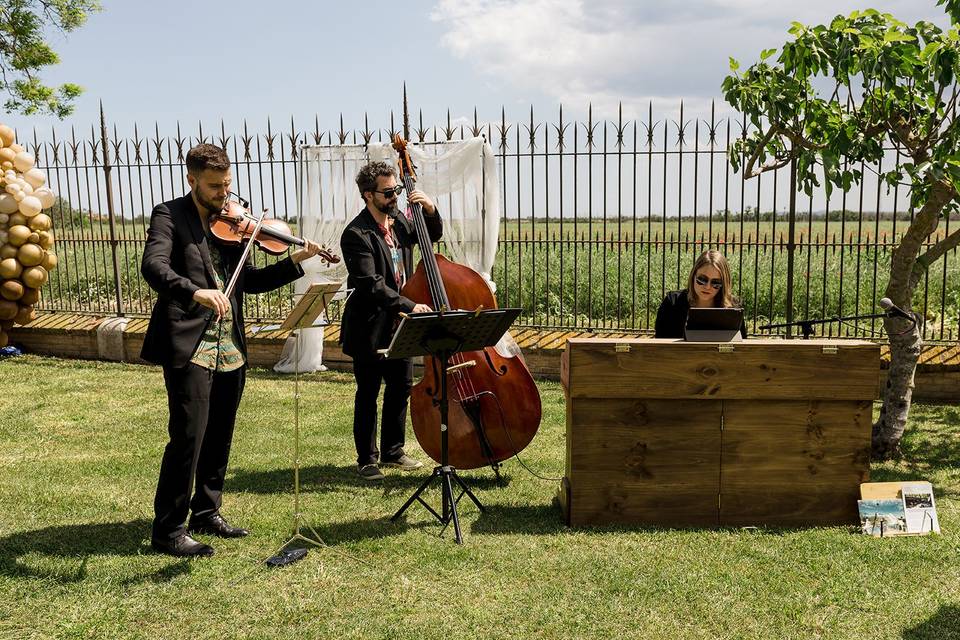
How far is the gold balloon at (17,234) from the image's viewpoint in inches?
385

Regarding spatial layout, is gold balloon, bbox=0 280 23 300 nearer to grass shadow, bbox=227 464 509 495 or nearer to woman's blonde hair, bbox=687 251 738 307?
grass shadow, bbox=227 464 509 495

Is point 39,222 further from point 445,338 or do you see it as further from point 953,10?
point 953,10

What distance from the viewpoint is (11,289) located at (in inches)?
393

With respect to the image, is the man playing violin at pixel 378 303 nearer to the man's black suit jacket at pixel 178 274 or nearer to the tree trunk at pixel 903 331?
the man's black suit jacket at pixel 178 274

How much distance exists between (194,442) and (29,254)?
→ 706 centimetres

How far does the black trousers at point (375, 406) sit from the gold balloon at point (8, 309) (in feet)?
21.1

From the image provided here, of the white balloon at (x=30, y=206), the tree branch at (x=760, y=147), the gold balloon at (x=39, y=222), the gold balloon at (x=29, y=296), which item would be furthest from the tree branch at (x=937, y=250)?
the gold balloon at (x=29, y=296)

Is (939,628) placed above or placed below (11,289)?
below

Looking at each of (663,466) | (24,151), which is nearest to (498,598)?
(663,466)

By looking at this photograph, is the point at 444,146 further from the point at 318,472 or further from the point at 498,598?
the point at 498,598

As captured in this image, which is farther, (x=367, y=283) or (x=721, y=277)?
(x=367, y=283)

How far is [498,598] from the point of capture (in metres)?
3.87

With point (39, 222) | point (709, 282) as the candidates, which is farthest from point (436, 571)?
point (39, 222)

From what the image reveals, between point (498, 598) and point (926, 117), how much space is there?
3.89 m
